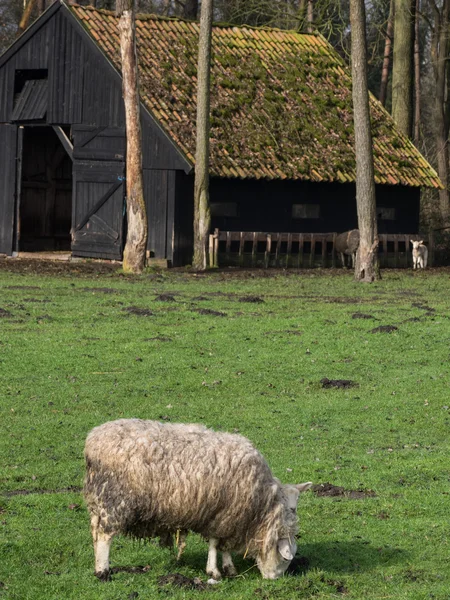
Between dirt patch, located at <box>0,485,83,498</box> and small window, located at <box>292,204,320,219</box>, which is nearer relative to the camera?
dirt patch, located at <box>0,485,83,498</box>

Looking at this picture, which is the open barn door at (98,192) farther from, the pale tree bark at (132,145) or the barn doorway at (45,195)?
the barn doorway at (45,195)

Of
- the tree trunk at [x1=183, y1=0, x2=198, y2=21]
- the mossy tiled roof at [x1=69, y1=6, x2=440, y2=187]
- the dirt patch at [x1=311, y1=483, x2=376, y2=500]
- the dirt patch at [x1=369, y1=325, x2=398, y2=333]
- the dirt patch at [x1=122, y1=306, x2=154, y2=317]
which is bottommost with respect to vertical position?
the dirt patch at [x1=311, y1=483, x2=376, y2=500]

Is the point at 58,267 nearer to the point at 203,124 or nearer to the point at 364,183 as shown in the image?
the point at 203,124

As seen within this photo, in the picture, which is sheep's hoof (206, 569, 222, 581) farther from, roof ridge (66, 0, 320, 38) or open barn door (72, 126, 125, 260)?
roof ridge (66, 0, 320, 38)

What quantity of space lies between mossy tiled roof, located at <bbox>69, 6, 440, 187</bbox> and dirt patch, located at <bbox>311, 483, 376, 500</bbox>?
63.4 ft

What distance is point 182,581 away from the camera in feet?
24.8

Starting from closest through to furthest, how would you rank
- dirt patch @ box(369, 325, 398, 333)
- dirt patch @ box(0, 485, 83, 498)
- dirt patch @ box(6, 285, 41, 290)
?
dirt patch @ box(0, 485, 83, 498), dirt patch @ box(369, 325, 398, 333), dirt patch @ box(6, 285, 41, 290)

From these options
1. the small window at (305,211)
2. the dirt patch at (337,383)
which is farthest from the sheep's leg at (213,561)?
the small window at (305,211)

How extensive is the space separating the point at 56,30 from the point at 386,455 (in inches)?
886

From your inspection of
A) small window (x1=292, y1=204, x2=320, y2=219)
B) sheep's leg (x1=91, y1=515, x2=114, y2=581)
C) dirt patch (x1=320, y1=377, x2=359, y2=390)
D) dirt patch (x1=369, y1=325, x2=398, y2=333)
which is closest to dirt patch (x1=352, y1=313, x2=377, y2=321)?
dirt patch (x1=369, y1=325, x2=398, y2=333)

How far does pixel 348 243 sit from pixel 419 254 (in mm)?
2656

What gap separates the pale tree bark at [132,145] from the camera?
1045 inches

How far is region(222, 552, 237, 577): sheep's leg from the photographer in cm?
776

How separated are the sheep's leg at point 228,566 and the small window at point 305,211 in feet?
81.5
